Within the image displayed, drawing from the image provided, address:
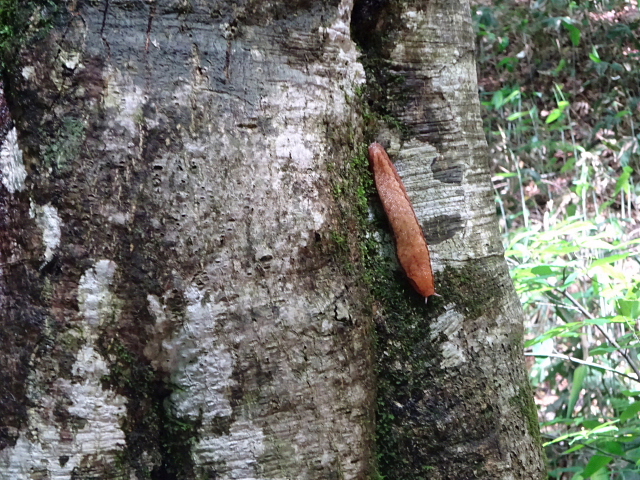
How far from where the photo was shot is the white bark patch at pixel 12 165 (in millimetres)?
1097

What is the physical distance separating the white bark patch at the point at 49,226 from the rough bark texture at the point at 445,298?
754 millimetres

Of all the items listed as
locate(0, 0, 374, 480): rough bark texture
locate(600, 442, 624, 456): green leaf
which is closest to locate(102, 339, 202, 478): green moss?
locate(0, 0, 374, 480): rough bark texture

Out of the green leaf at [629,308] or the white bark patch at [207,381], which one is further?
the green leaf at [629,308]

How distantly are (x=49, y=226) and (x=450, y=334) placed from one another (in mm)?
942

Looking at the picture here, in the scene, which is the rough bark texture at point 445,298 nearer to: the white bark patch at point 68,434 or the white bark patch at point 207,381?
the white bark patch at point 207,381

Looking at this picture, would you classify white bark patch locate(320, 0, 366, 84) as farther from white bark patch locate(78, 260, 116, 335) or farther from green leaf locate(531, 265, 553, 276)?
green leaf locate(531, 265, 553, 276)

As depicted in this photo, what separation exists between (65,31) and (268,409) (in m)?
0.87

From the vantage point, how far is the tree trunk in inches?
42.4

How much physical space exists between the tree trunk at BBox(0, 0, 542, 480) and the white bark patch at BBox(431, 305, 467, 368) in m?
0.21

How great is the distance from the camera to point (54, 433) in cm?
106

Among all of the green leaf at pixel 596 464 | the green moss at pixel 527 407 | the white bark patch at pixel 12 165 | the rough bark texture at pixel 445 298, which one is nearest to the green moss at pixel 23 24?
the white bark patch at pixel 12 165

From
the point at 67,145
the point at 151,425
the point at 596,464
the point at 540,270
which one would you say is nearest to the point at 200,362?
the point at 151,425

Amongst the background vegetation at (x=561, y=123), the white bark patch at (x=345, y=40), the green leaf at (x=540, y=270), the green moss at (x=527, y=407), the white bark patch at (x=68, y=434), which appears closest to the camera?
the white bark patch at (x=68, y=434)

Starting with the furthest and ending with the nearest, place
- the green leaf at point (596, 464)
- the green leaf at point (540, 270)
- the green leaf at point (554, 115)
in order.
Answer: the green leaf at point (554, 115) → the green leaf at point (540, 270) → the green leaf at point (596, 464)
